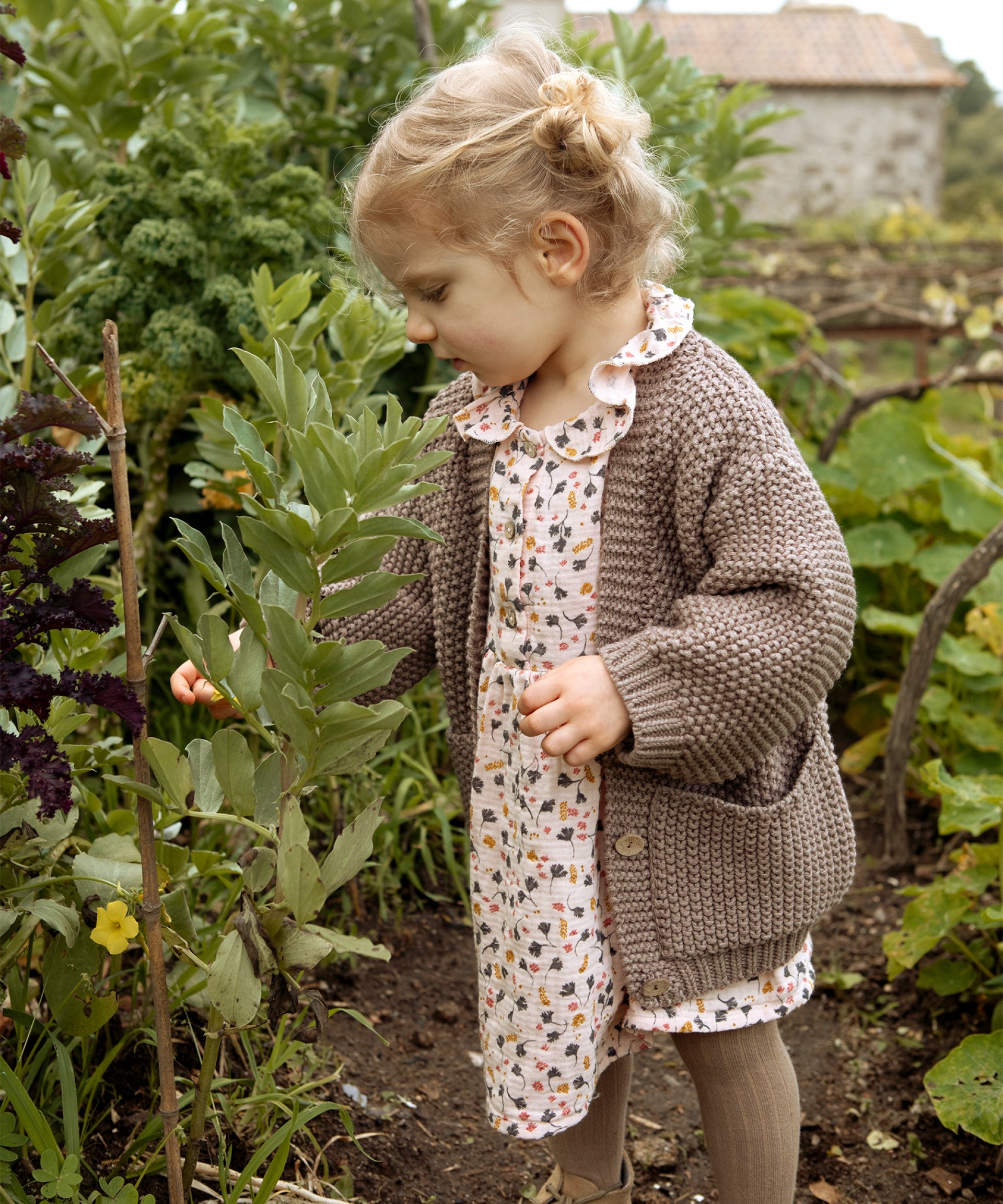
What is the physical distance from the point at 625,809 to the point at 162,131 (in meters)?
1.60

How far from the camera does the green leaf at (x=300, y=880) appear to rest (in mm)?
996

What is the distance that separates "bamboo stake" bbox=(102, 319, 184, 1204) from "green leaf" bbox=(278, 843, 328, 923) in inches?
5.8

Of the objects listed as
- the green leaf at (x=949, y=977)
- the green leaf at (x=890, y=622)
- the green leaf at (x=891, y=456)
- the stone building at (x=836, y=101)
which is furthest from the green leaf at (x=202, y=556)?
the stone building at (x=836, y=101)

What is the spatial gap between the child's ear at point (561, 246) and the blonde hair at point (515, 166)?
1cm

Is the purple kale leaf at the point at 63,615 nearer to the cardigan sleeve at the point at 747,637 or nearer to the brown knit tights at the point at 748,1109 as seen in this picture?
the cardigan sleeve at the point at 747,637

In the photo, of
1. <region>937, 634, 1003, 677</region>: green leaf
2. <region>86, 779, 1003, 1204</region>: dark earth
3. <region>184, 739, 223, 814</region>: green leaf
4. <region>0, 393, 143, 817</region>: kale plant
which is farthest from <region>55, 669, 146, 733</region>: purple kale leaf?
<region>937, 634, 1003, 677</region>: green leaf

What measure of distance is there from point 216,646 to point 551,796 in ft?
1.50

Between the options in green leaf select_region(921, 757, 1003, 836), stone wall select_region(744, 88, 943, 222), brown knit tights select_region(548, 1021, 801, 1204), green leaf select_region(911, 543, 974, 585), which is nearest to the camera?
brown knit tights select_region(548, 1021, 801, 1204)

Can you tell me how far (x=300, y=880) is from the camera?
1.01 m

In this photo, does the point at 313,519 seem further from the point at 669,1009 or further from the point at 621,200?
the point at 669,1009

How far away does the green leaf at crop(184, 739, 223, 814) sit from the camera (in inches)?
45.3

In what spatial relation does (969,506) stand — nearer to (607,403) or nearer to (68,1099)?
(607,403)

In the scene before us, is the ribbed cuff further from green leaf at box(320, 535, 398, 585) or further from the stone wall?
the stone wall

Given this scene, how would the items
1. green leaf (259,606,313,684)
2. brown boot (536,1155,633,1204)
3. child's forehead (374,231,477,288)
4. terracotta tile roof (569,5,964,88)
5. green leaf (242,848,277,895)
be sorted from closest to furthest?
green leaf (259,606,313,684) → green leaf (242,848,277,895) → child's forehead (374,231,477,288) → brown boot (536,1155,633,1204) → terracotta tile roof (569,5,964,88)
